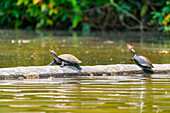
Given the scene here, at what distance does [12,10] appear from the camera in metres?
26.7

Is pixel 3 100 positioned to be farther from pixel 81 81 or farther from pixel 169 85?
pixel 169 85

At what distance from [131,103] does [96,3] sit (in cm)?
2033

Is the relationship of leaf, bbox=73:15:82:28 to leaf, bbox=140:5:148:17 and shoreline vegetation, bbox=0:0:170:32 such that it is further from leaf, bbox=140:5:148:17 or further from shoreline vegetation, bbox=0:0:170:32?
leaf, bbox=140:5:148:17

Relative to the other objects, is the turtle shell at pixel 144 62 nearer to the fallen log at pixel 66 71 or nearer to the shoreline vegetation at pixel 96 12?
the fallen log at pixel 66 71

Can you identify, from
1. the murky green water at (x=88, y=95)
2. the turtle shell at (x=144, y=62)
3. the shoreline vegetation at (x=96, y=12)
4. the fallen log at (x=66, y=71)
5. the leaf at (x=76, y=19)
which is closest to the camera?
the murky green water at (x=88, y=95)

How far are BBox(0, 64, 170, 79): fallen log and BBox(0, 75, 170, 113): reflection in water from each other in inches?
7.0

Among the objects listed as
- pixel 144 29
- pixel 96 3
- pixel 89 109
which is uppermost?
pixel 96 3

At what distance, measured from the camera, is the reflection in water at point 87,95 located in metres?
3.93

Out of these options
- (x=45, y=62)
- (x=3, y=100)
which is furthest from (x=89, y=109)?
(x=45, y=62)

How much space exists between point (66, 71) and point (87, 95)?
1.57m

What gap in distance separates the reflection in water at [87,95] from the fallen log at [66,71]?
0.59 ft

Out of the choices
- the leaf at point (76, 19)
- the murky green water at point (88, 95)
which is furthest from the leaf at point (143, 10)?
the murky green water at point (88, 95)

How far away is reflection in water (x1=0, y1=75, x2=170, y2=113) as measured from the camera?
393cm

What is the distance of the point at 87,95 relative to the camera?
4.59 m
